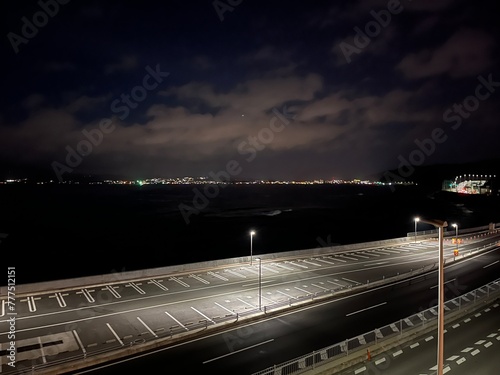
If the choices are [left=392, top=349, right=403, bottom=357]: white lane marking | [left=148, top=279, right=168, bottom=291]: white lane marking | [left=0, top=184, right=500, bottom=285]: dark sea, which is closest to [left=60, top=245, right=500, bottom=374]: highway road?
[left=392, top=349, right=403, bottom=357]: white lane marking

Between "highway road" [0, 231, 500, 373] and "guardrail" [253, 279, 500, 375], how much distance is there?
4.38 feet

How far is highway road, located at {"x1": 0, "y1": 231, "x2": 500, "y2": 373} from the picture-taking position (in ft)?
53.8

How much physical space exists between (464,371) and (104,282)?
23.5 meters

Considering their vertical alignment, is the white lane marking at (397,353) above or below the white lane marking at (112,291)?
below

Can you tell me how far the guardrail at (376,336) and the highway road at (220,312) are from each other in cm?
134

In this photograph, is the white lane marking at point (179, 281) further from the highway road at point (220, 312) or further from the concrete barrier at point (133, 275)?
the concrete barrier at point (133, 275)

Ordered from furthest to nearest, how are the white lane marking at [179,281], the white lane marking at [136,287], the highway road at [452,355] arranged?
the white lane marking at [179,281] < the white lane marking at [136,287] < the highway road at [452,355]

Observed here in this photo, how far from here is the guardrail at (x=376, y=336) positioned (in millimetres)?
13445

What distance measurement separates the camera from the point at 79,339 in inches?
695

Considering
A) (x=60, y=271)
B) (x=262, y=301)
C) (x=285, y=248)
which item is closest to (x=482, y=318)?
(x=262, y=301)

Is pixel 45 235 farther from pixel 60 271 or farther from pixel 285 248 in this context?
pixel 285 248

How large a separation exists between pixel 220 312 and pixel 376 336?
929cm

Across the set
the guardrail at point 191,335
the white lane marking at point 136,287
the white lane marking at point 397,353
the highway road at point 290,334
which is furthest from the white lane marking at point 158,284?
the white lane marking at point 397,353

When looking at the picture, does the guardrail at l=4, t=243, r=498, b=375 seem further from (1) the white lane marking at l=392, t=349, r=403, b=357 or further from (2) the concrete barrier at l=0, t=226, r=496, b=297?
(2) the concrete barrier at l=0, t=226, r=496, b=297
